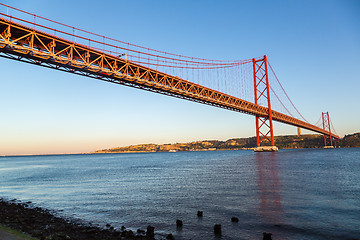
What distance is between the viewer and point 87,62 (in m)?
30.3

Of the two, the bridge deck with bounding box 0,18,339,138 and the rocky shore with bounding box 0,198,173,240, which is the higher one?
the bridge deck with bounding box 0,18,339,138

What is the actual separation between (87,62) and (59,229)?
23328 mm

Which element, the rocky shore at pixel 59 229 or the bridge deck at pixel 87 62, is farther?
A: the bridge deck at pixel 87 62

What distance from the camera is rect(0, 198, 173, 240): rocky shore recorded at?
10.4 m

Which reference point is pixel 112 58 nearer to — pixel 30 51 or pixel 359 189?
pixel 30 51

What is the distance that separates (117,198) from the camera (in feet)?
→ 66.9

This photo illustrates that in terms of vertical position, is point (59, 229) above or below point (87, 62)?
below

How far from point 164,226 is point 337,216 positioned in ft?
31.3

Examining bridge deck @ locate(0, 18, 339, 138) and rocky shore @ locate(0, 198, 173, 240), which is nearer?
rocky shore @ locate(0, 198, 173, 240)

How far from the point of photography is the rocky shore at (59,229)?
10.4m

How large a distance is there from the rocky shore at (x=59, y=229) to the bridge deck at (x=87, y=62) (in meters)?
16.9

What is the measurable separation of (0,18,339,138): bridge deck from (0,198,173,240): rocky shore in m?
16.9

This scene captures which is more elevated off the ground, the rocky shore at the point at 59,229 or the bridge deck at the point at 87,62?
the bridge deck at the point at 87,62

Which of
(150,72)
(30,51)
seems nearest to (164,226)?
(30,51)
